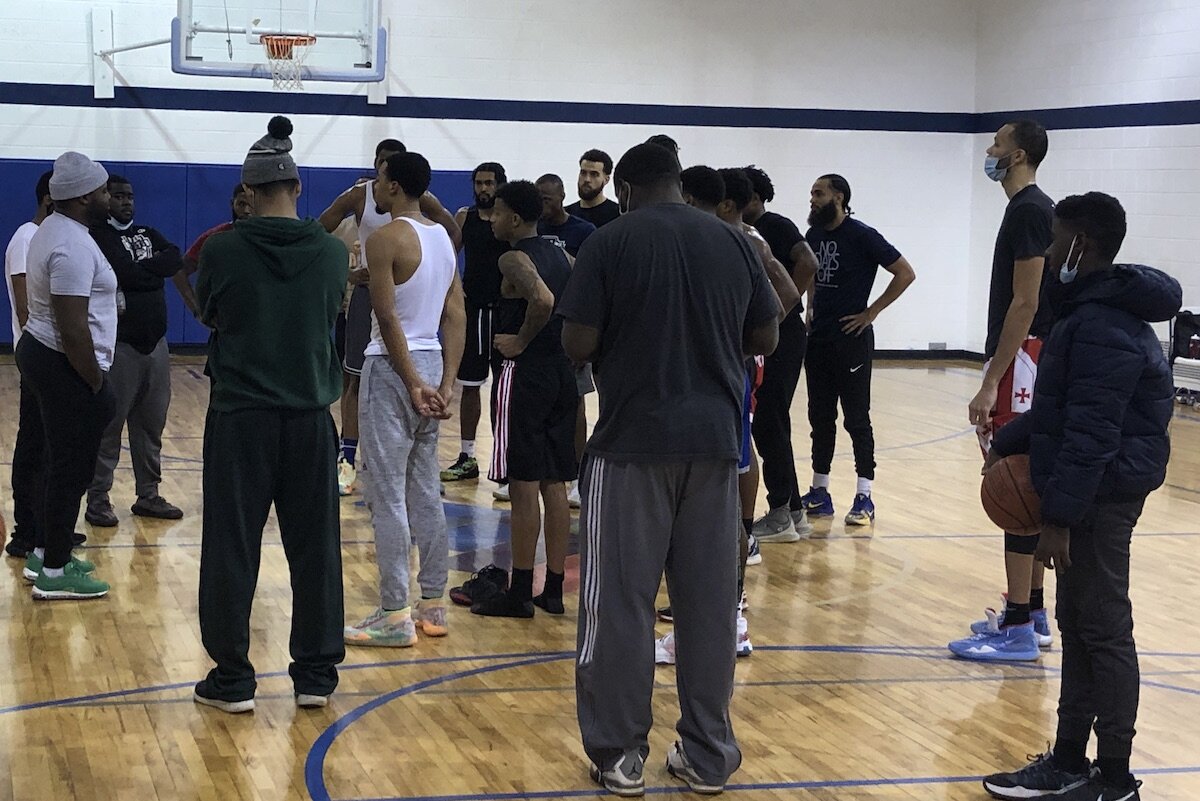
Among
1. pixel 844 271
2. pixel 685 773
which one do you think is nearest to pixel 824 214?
pixel 844 271

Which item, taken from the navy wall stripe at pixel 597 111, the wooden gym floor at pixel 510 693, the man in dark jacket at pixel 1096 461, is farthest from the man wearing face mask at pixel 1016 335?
the navy wall stripe at pixel 597 111

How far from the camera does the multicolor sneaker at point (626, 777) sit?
12.4 ft

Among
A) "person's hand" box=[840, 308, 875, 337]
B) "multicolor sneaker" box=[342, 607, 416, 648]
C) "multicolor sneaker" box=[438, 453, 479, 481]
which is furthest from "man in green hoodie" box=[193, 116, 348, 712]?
"multicolor sneaker" box=[438, 453, 479, 481]

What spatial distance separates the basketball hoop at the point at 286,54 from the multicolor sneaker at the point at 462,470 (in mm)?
5427

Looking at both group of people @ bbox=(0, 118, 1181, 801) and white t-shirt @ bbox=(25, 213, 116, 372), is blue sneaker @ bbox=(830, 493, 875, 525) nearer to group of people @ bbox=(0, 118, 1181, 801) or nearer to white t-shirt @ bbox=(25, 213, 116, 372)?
group of people @ bbox=(0, 118, 1181, 801)

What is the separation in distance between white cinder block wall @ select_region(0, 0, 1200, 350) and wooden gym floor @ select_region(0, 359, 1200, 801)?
23.3 ft

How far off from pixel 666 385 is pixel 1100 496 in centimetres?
116

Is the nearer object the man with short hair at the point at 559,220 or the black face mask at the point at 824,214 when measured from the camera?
the man with short hair at the point at 559,220

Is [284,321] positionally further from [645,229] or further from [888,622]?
[888,622]

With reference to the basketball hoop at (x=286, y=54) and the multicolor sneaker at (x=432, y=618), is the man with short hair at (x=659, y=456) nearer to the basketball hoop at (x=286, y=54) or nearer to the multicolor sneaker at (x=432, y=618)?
the multicolor sneaker at (x=432, y=618)

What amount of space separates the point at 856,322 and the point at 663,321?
363 cm

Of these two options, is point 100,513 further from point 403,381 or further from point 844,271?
point 844,271

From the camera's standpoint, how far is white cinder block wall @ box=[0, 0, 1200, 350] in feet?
41.7

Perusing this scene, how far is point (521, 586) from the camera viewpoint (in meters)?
5.50
